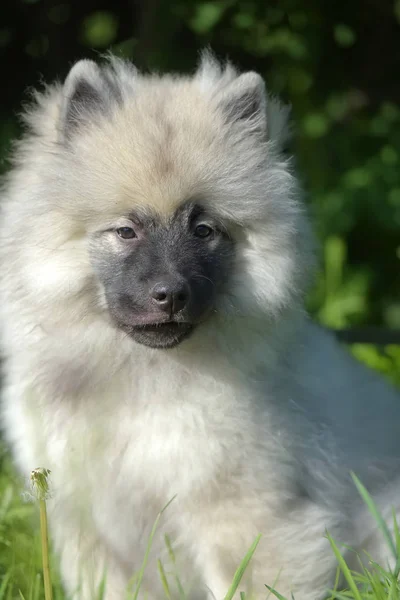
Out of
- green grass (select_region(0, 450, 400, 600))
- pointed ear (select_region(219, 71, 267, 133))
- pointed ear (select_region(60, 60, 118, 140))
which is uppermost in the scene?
pointed ear (select_region(60, 60, 118, 140))

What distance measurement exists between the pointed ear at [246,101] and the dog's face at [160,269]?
1.40ft

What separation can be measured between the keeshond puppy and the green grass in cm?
13

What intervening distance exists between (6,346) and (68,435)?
0.49 metres

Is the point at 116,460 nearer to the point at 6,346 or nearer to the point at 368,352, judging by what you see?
the point at 6,346

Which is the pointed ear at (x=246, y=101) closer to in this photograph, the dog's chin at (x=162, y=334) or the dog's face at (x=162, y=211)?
the dog's face at (x=162, y=211)

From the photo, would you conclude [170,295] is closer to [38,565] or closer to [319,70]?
[38,565]

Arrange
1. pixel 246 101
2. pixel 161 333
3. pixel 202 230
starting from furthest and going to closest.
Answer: pixel 246 101
pixel 202 230
pixel 161 333

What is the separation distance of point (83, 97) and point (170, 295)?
35.6 inches

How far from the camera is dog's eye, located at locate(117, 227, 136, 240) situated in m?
3.00

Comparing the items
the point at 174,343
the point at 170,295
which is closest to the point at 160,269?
the point at 170,295

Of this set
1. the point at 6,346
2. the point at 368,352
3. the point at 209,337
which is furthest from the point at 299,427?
the point at 368,352

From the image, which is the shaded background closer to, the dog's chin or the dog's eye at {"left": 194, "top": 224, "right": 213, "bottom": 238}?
the dog's eye at {"left": 194, "top": 224, "right": 213, "bottom": 238}

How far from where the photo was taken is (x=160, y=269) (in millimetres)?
2883

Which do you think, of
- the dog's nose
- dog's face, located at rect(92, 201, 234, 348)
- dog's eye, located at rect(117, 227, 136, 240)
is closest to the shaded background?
dog's face, located at rect(92, 201, 234, 348)
